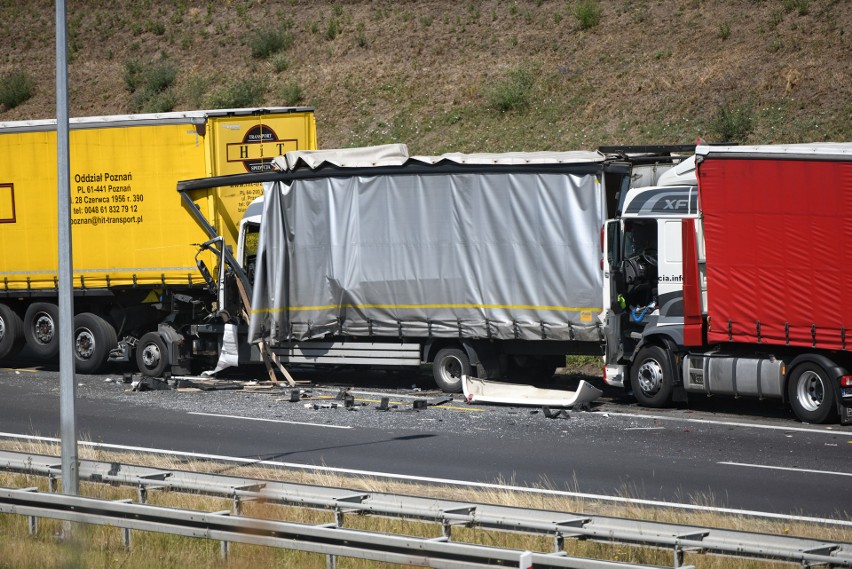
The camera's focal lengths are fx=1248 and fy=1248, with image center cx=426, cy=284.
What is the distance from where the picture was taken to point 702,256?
58.6 ft

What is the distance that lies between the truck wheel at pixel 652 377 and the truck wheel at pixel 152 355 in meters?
8.66

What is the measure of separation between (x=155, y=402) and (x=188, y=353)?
2819mm

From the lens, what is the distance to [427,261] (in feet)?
66.1

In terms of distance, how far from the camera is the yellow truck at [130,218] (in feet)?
72.8

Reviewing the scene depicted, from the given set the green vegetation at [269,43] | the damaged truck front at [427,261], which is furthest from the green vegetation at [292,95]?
the damaged truck front at [427,261]

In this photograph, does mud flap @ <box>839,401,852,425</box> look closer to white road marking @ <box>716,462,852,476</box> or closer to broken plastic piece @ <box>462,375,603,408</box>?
white road marking @ <box>716,462,852,476</box>

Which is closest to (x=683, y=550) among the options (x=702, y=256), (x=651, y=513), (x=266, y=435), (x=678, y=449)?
(x=651, y=513)

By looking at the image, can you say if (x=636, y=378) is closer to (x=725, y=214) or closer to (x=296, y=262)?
(x=725, y=214)

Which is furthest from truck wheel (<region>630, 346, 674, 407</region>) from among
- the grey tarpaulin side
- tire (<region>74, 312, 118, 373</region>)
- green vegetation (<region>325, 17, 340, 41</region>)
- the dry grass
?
green vegetation (<region>325, 17, 340, 41</region>)

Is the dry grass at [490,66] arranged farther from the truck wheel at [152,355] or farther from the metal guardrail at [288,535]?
the metal guardrail at [288,535]

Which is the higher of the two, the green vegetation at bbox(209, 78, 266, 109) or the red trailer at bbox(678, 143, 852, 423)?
the green vegetation at bbox(209, 78, 266, 109)

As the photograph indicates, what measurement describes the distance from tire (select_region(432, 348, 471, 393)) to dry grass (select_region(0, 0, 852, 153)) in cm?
1462

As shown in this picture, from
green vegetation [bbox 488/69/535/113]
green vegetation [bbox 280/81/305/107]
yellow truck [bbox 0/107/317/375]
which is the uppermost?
green vegetation [bbox 280/81/305/107]

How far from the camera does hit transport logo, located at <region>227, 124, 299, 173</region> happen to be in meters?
22.5
